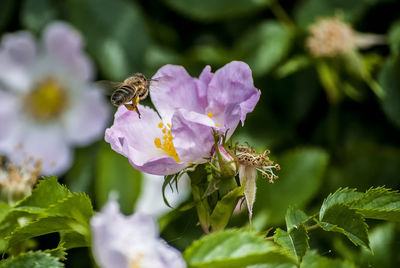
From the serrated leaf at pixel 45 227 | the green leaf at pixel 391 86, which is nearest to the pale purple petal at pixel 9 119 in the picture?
the green leaf at pixel 391 86

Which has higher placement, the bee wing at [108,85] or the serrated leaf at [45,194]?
the bee wing at [108,85]

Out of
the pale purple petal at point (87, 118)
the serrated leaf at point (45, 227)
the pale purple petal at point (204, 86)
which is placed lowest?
the serrated leaf at point (45, 227)

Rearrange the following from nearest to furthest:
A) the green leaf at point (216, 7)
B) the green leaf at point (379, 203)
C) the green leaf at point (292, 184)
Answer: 1. the green leaf at point (379, 203)
2. the green leaf at point (292, 184)
3. the green leaf at point (216, 7)

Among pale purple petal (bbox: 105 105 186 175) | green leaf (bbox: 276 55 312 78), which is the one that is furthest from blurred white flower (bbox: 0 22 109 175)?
pale purple petal (bbox: 105 105 186 175)

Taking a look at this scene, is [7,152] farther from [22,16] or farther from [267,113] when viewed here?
[267,113]

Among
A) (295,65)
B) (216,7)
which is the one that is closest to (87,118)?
(216,7)

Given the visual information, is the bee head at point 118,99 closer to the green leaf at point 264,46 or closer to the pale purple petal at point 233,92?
the pale purple petal at point 233,92

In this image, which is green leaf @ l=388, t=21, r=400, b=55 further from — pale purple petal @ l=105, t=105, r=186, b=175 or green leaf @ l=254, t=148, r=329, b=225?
pale purple petal @ l=105, t=105, r=186, b=175
